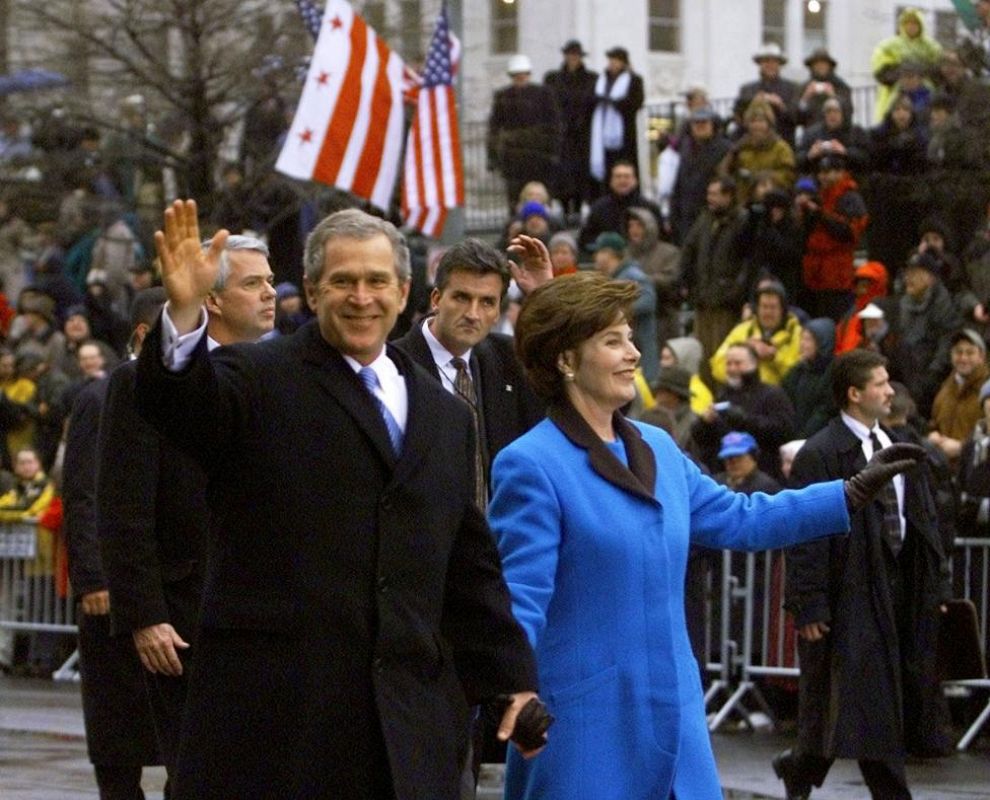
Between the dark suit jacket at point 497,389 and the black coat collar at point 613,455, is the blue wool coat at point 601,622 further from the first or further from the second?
the dark suit jacket at point 497,389

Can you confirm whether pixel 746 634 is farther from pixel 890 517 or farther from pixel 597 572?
pixel 597 572

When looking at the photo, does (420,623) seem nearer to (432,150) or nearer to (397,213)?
(432,150)

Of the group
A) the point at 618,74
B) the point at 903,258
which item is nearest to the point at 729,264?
the point at 903,258

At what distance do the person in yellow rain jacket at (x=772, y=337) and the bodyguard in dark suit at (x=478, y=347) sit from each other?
27.3 ft

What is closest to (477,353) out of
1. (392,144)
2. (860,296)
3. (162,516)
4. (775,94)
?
(162,516)

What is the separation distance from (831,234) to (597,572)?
1279cm

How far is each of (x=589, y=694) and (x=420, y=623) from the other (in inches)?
26.2

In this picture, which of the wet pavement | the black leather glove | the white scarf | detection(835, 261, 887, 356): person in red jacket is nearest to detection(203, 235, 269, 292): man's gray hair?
the black leather glove

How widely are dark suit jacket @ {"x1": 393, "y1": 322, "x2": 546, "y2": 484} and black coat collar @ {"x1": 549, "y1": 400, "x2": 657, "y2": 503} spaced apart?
151 centimetres

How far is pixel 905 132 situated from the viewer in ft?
63.5

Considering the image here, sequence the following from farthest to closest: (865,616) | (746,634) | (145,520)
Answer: (746,634) < (865,616) < (145,520)

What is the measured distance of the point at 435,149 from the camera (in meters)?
19.9

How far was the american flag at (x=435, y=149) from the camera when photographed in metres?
19.9

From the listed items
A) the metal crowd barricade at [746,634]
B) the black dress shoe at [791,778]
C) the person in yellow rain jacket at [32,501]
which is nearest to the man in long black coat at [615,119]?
the person in yellow rain jacket at [32,501]
